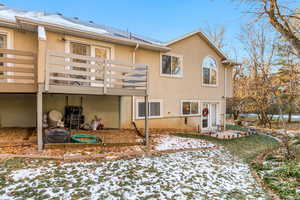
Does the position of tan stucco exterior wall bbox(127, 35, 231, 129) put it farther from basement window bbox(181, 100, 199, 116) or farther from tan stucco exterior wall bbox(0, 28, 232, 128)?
basement window bbox(181, 100, 199, 116)

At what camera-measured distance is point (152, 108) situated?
1022 cm

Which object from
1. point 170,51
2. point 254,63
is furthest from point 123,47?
point 254,63

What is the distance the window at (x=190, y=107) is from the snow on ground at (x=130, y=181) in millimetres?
6290

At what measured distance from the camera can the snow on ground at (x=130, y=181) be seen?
343 centimetres

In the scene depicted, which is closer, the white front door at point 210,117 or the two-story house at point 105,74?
the two-story house at point 105,74

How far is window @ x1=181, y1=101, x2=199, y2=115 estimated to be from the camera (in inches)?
454

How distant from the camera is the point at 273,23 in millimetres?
8805

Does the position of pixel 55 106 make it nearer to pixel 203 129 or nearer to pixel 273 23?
pixel 203 129

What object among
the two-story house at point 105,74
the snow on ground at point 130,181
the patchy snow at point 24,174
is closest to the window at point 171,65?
the two-story house at point 105,74

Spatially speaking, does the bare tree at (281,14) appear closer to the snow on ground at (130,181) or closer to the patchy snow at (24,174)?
the snow on ground at (130,181)

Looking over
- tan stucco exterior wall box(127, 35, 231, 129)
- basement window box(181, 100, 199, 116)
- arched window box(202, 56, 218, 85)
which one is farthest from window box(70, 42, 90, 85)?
arched window box(202, 56, 218, 85)

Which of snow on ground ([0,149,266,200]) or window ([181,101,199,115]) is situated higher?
window ([181,101,199,115])

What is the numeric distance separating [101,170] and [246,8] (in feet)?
34.6

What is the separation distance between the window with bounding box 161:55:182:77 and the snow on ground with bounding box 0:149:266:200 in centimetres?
639
